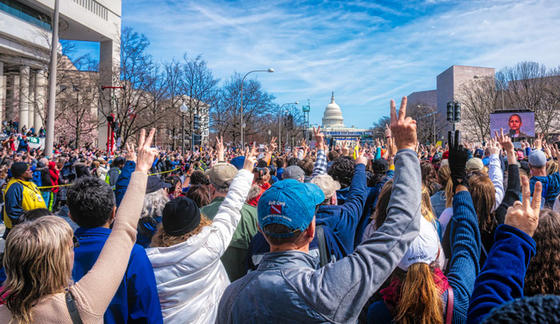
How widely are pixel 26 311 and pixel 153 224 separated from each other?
1.85m

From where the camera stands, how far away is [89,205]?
8.45 feet

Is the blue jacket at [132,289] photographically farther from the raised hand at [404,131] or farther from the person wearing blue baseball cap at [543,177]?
the person wearing blue baseball cap at [543,177]

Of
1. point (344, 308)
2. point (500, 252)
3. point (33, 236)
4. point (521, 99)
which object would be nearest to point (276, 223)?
point (344, 308)

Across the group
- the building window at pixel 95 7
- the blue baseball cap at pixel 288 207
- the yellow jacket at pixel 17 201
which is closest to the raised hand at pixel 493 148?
the blue baseball cap at pixel 288 207

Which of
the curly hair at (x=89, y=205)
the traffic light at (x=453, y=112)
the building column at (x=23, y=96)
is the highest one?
the building column at (x=23, y=96)

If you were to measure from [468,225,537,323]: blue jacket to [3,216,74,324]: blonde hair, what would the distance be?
5.82 feet

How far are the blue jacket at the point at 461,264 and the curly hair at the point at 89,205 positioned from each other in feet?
5.71

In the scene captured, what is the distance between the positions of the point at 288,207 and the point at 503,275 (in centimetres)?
90

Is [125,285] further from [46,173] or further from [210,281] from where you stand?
[46,173]

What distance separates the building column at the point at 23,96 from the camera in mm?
35269

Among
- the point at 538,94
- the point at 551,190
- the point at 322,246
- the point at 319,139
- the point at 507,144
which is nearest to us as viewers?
the point at 322,246

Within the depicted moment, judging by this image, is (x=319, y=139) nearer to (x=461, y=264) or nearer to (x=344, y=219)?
(x=344, y=219)

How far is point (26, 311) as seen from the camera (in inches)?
70.2

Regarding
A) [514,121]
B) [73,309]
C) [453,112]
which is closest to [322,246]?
[73,309]
